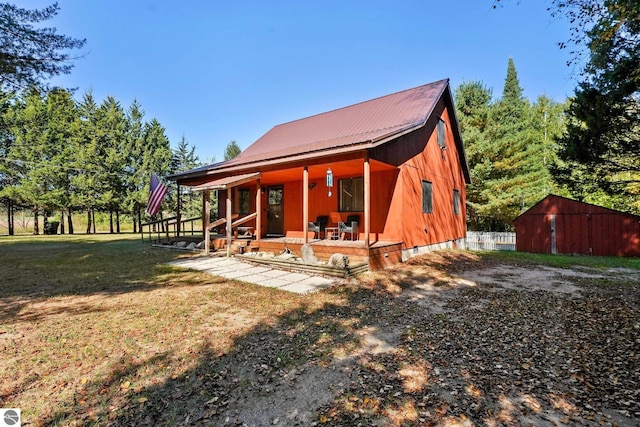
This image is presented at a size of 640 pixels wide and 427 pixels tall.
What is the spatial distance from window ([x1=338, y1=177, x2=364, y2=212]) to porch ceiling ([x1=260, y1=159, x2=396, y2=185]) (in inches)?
11.2

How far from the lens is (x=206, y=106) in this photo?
22844mm

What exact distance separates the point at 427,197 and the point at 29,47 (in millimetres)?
13031

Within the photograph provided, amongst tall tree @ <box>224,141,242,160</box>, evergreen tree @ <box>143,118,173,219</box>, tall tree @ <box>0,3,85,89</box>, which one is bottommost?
tall tree @ <box>0,3,85,89</box>

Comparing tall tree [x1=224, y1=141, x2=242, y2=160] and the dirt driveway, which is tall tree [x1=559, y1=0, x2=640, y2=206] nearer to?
the dirt driveway

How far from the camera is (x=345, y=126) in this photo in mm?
12188

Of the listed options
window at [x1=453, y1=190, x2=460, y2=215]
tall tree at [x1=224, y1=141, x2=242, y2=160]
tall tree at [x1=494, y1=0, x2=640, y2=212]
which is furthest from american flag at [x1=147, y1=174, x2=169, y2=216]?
tall tree at [x1=224, y1=141, x2=242, y2=160]

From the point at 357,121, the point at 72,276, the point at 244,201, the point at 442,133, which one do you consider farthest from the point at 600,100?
the point at 72,276

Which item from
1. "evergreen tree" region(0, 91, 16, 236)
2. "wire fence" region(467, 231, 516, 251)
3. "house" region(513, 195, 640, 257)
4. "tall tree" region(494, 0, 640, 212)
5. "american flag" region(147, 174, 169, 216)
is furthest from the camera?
"evergreen tree" region(0, 91, 16, 236)

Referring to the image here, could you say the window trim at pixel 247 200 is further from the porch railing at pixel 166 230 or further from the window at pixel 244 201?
the porch railing at pixel 166 230

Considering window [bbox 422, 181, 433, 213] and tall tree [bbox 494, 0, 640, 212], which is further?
window [bbox 422, 181, 433, 213]

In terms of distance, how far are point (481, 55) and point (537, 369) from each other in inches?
539

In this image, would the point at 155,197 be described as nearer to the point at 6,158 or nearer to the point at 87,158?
the point at 87,158

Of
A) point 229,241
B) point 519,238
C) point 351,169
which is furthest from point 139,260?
point 519,238

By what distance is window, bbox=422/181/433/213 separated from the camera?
11.0 m
